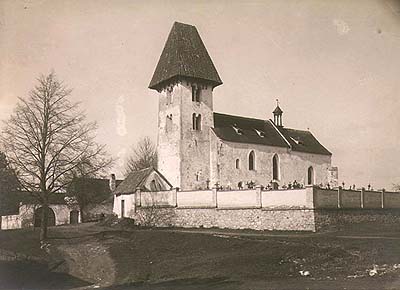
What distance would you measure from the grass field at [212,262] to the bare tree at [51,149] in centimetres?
240

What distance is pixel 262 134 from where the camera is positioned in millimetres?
28953

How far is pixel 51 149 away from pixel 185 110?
9925mm

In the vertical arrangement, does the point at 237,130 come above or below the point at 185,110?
below

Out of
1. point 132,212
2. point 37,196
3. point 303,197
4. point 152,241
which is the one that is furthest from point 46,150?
point 303,197

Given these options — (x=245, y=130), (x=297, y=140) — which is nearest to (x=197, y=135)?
(x=245, y=130)

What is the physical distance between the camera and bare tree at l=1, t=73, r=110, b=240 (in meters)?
16.3

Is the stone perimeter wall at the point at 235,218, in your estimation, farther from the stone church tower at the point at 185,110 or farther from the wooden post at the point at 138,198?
the stone church tower at the point at 185,110

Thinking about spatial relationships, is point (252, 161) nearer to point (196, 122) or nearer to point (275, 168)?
point (275, 168)

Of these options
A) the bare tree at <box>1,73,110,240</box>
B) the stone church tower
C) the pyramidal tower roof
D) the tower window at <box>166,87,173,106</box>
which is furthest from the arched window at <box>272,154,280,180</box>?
the bare tree at <box>1,73,110,240</box>

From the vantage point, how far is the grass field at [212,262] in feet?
32.3

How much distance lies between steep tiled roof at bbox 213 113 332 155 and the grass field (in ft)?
33.4

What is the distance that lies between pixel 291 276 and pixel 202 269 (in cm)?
241

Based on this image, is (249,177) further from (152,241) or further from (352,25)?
(352,25)

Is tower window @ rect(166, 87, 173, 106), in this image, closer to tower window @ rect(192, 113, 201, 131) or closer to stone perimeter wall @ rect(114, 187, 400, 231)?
tower window @ rect(192, 113, 201, 131)
